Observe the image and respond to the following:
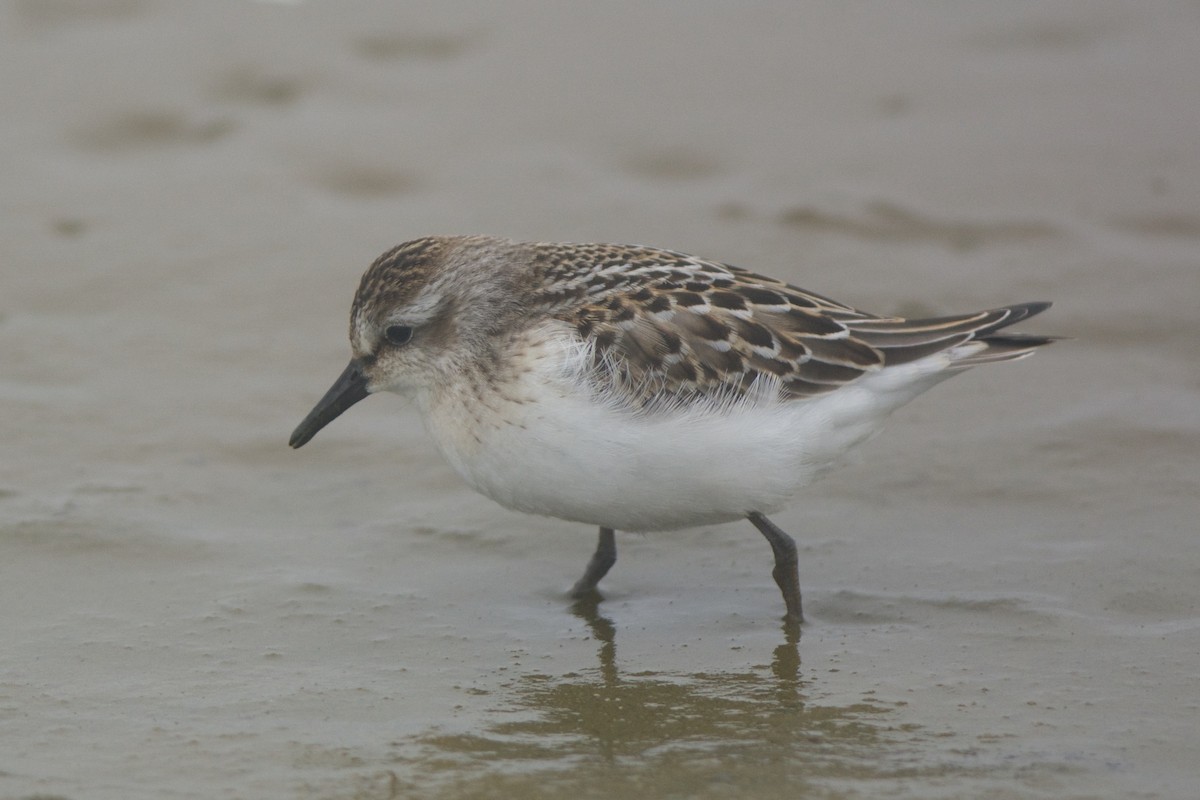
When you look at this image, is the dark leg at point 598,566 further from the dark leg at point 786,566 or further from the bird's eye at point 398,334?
the bird's eye at point 398,334

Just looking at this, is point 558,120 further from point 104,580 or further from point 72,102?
point 104,580

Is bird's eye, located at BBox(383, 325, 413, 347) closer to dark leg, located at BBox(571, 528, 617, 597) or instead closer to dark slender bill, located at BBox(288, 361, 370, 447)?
dark slender bill, located at BBox(288, 361, 370, 447)

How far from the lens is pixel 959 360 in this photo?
6461 millimetres

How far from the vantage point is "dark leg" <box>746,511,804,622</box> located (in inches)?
255

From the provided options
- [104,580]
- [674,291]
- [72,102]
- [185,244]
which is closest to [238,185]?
[185,244]

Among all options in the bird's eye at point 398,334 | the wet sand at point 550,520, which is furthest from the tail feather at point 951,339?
the bird's eye at point 398,334

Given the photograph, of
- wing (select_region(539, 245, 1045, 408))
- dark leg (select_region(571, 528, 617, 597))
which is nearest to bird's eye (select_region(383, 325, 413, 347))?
wing (select_region(539, 245, 1045, 408))

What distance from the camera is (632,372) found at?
A: 6.11 m

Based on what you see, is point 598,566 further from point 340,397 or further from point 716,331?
point 340,397

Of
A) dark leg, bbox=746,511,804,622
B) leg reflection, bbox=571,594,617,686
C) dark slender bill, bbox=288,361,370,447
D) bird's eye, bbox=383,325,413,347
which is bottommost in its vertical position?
leg reflection, bbox=571,594,617,686

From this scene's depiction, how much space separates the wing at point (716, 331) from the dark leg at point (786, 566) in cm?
57

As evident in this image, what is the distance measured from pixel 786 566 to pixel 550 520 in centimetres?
147

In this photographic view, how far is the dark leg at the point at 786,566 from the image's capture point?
21.2 ft

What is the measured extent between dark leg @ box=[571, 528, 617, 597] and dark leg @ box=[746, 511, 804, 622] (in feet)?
2.23
